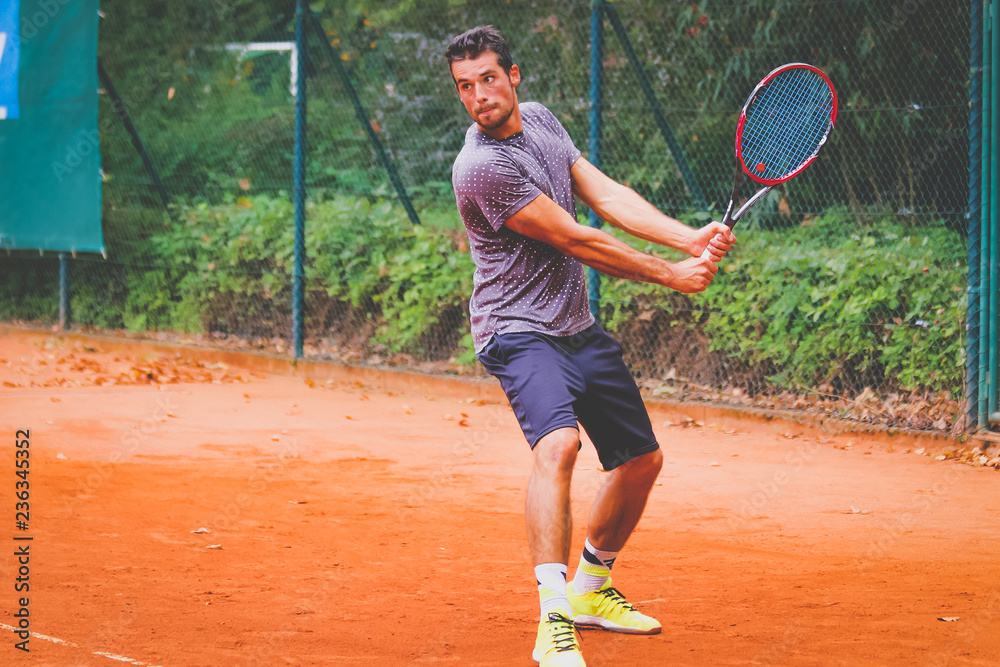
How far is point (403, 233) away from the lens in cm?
1020

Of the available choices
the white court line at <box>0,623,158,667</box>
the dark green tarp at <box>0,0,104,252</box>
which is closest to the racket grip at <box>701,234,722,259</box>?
the white court line at <box>0,623,158,667</box>

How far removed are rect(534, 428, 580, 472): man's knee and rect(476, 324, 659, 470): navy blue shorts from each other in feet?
0.08

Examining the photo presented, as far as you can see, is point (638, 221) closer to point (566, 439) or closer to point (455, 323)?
point (566, 439)

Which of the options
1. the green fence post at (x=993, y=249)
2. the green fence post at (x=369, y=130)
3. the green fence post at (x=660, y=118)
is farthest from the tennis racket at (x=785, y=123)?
the green fence post at (x=369, y=130)

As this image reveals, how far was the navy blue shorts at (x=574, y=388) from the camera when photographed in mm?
3686

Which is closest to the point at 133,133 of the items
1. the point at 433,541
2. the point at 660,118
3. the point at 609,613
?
the point at 660,118

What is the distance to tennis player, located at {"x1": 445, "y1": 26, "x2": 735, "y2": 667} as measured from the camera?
3723mm

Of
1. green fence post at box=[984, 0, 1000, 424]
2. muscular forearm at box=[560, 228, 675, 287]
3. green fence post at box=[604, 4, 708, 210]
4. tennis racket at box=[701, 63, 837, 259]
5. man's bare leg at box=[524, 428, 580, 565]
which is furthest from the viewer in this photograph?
green fence post at box=[604, 4, 708, 210]

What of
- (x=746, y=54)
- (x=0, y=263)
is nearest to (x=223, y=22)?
(x=0, y=263)

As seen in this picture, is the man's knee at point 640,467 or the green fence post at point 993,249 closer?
the man's knee at point 640,467

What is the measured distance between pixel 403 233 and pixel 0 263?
5.43 meters

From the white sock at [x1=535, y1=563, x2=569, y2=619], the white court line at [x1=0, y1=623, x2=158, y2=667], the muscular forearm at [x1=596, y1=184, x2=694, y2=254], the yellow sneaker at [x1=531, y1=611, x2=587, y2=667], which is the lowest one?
the white court line at [x1=0, y1=623, x2=158, y2=667]

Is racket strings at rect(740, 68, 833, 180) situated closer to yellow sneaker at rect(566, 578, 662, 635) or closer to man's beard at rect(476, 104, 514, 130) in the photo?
man's beard at rect(476, 104, 514, 130)

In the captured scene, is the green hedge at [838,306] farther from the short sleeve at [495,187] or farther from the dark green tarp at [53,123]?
the dark green tarp at [53,123]
